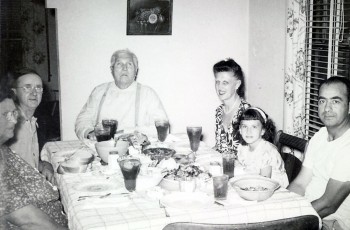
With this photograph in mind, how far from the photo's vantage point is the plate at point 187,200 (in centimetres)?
159

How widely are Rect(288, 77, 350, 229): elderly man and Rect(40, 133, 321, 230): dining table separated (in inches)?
11.8

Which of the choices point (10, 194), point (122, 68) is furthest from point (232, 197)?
point (122, 68)

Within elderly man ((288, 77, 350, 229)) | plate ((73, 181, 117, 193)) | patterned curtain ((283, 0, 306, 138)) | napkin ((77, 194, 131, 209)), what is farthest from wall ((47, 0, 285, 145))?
napkin ((77, 194, 131, 209))

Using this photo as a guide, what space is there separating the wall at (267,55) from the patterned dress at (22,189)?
2500mm

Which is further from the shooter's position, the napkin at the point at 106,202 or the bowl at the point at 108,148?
the bowl at the point at 108,148

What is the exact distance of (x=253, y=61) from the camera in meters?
4.38

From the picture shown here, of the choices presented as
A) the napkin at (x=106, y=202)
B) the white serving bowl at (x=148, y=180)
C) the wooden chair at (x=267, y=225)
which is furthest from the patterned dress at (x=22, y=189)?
the wooden chair at (x=267, y=225)

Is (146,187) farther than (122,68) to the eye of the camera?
No

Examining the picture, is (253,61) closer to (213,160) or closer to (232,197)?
(213,160)

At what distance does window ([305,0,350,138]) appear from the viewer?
3.05 m

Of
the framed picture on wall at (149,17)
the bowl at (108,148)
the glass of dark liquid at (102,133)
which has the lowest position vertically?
the bowl at (108,148)

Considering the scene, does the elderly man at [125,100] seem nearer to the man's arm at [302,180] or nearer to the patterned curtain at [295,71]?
the patterned curtain at [295,71]

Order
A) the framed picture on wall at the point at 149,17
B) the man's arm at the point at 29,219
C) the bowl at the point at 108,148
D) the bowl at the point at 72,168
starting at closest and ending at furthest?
1. the man's arm at the point at 29,219
2. the bowl at the point at 72,168
3. the bowl at the point at 108,148
4. the framed picture on wall at the point at 149,17

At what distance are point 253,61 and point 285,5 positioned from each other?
88 centimetres
